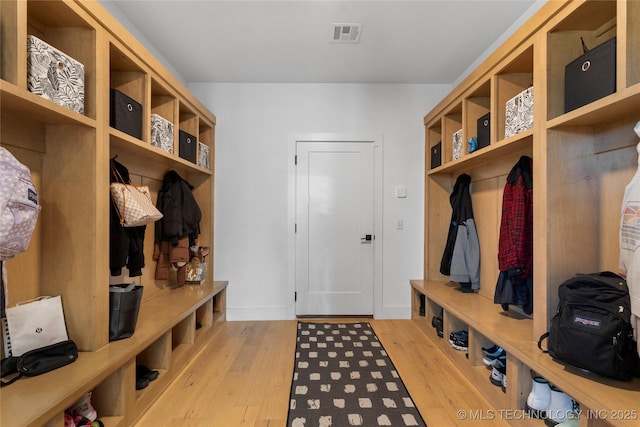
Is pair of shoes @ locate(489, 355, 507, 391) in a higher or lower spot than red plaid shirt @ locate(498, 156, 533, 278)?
lower

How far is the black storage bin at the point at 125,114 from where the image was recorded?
180 cm

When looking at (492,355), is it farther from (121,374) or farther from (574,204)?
(121,374)

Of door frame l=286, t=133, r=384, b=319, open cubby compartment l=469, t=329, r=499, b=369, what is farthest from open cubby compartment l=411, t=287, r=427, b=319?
open cubby compartment l=469, t=329, r=499, b=369

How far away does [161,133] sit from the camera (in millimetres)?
2311

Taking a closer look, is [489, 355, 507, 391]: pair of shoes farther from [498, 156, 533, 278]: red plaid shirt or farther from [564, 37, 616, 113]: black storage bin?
[564, 37, 616, 113]: black storage bin

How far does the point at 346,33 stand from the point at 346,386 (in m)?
2.63

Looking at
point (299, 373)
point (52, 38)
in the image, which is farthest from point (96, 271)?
point (299, 373)

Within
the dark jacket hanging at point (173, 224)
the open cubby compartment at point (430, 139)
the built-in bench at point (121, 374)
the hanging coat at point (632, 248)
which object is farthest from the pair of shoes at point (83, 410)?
the open cubby compartment at point (430, 139)

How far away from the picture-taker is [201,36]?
8.34 feet

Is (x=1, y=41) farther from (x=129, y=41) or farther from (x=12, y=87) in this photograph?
(x=129, y=41)

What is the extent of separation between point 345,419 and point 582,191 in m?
1.76

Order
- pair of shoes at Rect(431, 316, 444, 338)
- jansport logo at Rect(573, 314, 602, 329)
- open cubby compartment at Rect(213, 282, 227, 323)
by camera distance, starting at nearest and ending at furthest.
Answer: jansport logo at Rect(573, 314, 602, 329) → pair of shoes at Rect(431, 316, 444, 338) → open cubby compartment at Rect(213, 282, 227, 323)

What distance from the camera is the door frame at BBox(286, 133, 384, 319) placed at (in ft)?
11.2

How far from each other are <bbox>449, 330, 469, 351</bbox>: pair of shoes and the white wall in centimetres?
99
